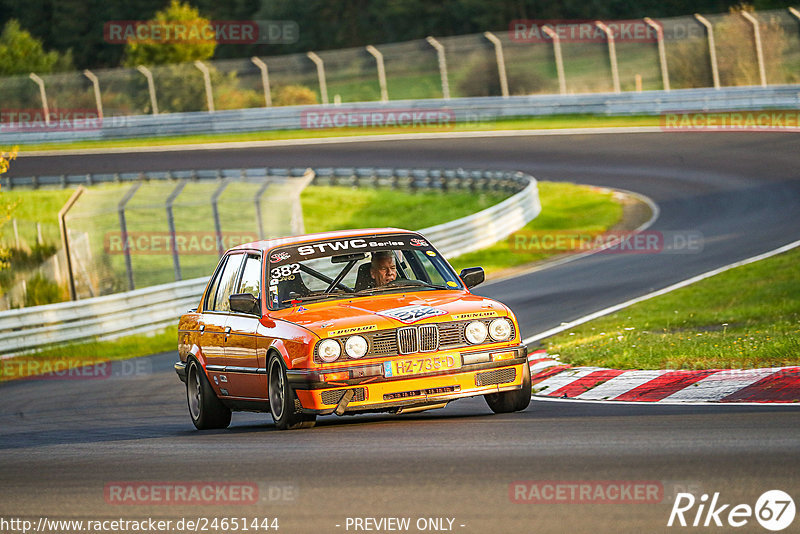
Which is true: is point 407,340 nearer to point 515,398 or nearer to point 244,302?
point 515,398

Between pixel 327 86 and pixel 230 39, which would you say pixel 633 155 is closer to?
pixel 327 86

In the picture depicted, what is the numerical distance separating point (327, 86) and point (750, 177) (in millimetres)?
24885

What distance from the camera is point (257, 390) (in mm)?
9695

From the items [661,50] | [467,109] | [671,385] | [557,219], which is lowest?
[557,219]

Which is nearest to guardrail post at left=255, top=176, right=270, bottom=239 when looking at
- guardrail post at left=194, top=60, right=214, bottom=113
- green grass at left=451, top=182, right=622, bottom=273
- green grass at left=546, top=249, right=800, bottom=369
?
green grass at left=451, top=182, right=622, bottom=273

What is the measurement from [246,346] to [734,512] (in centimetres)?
522

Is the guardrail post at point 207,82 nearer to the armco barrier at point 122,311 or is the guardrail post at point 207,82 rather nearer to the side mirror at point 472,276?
the armco barrier at point 122,311

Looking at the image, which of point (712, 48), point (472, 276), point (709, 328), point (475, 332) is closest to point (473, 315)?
point (475, 332)

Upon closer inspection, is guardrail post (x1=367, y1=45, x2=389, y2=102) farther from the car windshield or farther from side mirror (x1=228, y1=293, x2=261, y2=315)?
side mirror (x1=228, y1=293, x2=261, y2=315)

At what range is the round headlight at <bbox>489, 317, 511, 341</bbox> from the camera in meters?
9.09

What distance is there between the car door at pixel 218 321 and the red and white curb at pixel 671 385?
2788mm

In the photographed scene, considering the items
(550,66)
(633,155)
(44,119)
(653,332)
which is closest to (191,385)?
(653,332)

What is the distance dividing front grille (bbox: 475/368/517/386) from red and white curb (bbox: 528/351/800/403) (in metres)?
1.20

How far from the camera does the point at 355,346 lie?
28.7ft
